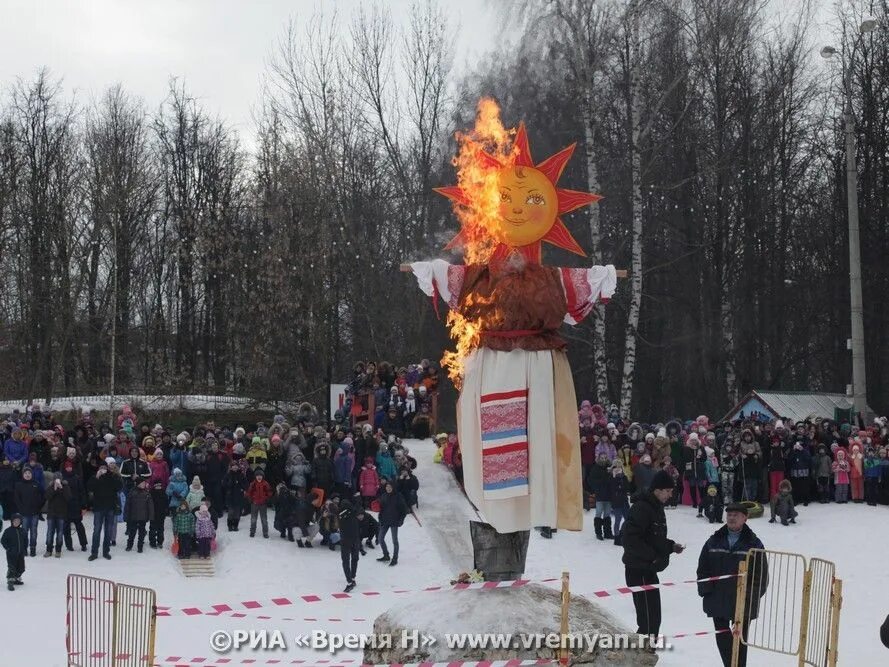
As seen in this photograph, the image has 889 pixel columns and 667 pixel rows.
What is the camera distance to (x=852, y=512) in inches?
806

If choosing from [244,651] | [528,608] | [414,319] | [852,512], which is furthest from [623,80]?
[528,608]

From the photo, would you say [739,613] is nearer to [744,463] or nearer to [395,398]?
[744,463]

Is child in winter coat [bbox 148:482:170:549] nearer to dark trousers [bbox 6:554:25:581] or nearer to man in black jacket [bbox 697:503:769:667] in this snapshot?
dark trousers [bbox 6:554:25:581]

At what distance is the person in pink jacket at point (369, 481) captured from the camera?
1978cm

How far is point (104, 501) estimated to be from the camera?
17.2 metres

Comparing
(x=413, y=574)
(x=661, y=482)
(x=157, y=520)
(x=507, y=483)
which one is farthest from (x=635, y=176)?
(x=507, y=483)

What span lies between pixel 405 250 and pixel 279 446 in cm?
1446

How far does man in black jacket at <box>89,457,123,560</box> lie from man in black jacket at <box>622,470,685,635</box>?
9519 mm

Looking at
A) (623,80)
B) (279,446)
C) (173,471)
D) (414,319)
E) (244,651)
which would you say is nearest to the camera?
(244,651)

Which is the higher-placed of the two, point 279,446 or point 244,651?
point 279,446

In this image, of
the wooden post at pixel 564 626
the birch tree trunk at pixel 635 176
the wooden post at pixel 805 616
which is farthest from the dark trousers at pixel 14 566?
the birch tree trunk at pixel 635 176

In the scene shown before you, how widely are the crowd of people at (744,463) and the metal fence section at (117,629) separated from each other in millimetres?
10292

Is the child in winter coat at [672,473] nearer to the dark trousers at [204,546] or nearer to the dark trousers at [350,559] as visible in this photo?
the dark trousers at [350,559]

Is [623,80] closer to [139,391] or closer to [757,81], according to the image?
[757,81]
